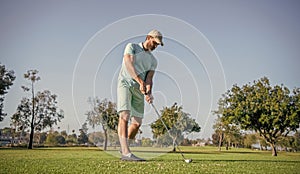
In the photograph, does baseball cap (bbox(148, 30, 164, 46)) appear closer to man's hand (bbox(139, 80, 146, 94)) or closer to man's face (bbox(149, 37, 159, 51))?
man's face (bbox(149, 37, 159, 51))

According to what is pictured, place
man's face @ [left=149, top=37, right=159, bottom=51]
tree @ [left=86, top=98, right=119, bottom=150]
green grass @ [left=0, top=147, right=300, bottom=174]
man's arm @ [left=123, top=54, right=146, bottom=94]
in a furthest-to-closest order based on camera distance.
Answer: tree @ [left=86, top=98, right=119, bottom=150] < man's face @ [left=149, top=37, right=159, bottom=51] < man's arm @ [left=123, top=54, right=146, bottom=94] < green grass @ [left=0, top=147, right=300, bottom=174]

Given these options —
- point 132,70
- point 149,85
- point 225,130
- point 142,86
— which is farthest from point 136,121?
point 225,130

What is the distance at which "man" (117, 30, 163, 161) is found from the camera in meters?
6.65

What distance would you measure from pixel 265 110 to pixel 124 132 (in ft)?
89.8

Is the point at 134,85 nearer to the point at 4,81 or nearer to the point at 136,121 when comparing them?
the point at 136,121

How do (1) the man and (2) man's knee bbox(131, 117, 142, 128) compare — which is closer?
(1) the man

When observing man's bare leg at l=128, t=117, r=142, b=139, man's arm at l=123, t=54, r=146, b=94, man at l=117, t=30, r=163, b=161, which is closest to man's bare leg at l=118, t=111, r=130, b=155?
man at l=117, t=30, r=163, b=161

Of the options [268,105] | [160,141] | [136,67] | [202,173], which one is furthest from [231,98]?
[202,173]

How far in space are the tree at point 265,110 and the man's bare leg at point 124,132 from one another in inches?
1036

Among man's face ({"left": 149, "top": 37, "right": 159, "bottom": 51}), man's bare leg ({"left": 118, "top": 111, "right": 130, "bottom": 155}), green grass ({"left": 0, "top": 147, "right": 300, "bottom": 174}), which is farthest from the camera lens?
man's face ({"left": 149, "top": 37, "right": 159, "bottom": 51})

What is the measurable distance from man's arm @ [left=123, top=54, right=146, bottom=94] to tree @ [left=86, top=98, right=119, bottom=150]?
13.6 feet

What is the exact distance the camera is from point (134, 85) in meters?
6.95

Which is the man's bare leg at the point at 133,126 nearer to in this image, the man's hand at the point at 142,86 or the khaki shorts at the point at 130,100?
the khaki shorts at the point at 130,100

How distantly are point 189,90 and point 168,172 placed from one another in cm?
476
